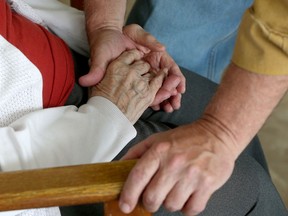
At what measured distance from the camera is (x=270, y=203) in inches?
A: 38.5

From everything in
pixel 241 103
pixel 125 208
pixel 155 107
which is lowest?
pixel 155 107

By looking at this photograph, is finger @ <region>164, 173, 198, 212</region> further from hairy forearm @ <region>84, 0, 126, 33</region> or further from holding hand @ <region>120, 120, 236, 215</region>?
hairy forearm @ <region>84, 0, 126, 33</region>

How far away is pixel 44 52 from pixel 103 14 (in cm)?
23

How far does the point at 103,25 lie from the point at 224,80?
0.43 metres

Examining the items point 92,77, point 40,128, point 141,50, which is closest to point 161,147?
point 40,128

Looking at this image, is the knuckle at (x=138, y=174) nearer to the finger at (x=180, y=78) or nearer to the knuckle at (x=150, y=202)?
the knuckle at (x=150, y=202)

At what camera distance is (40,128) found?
2.72ft

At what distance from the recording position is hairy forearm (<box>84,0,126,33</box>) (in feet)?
3.55

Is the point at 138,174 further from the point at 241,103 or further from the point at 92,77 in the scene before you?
the point at 92,77

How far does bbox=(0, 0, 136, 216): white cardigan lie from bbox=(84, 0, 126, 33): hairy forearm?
0.25 m

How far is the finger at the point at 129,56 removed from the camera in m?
1.02

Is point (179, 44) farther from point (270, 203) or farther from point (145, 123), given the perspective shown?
point (270, 203)

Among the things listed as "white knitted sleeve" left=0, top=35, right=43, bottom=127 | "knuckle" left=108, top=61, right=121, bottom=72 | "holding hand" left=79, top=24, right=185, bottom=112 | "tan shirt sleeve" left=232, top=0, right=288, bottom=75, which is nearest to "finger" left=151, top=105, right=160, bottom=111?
"holding hand" left=79, top=24, right=185, bottom=112

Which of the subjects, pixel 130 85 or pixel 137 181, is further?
pixel 130 85
